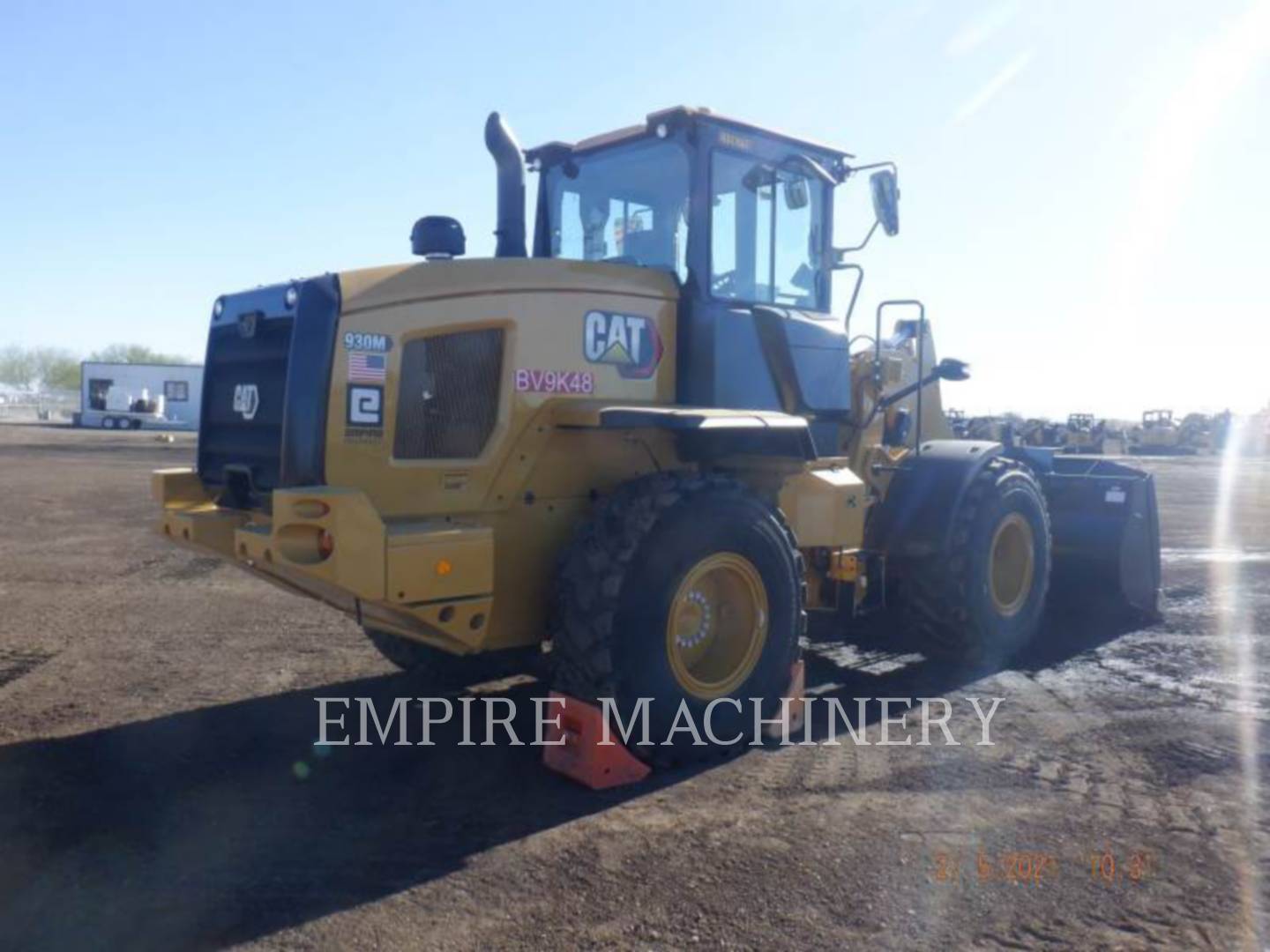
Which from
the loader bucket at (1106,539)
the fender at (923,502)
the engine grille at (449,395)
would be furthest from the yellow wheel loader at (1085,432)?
the engine grille at (449,395)

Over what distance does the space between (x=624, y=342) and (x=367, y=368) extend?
4.65 ft

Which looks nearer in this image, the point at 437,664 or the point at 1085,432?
the point at 437,664

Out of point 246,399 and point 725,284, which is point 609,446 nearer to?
point 725,284

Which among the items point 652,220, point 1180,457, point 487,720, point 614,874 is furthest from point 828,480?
point 1180,457

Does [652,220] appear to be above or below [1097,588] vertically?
above

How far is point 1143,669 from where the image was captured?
7.30 meters

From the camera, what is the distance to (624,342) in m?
5.71

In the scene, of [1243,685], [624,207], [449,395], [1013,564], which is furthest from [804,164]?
[1243,685]

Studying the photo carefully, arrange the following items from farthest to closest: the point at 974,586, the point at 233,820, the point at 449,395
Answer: the point at 974,586 < the point at 449,395 < the point at 233,820

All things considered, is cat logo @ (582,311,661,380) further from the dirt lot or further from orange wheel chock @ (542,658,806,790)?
the dirt lot

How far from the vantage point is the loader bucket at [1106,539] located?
8.79m

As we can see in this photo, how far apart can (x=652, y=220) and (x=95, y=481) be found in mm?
18131

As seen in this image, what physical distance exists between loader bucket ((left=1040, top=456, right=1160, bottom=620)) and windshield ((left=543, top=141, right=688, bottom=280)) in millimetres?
4611

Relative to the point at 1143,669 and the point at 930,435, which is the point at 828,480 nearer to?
the point at 930,435
